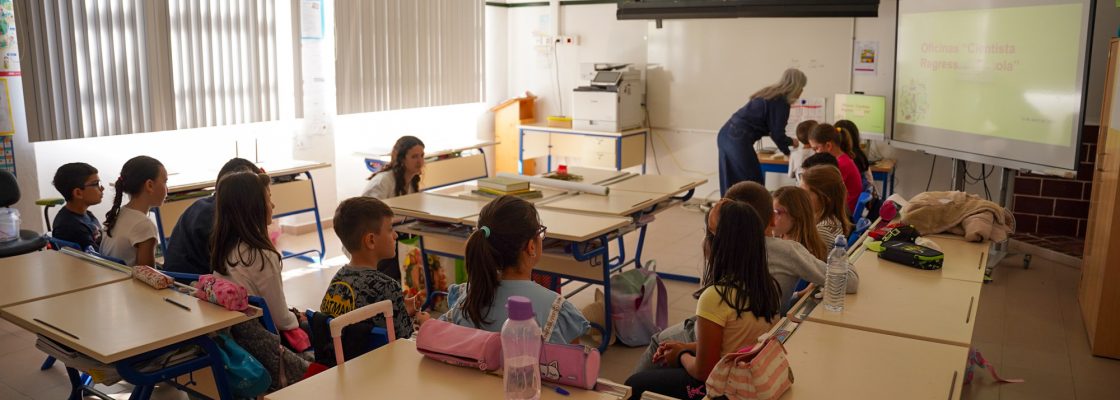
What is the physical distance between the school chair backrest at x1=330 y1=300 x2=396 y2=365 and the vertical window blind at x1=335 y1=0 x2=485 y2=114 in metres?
4.87

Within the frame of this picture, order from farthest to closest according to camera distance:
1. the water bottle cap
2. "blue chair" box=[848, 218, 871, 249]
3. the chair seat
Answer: the chair seat, "blue chair" box=[848, 218, 871, 249], the water bottle cap

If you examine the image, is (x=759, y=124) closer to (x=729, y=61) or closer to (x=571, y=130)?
(x=729, y=61)

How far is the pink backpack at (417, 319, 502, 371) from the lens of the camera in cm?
201

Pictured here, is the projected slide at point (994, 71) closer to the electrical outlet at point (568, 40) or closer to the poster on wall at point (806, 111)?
the poster on wall at point (806, 111)

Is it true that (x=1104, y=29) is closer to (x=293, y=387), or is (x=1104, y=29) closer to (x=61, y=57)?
(x=293, y=387)

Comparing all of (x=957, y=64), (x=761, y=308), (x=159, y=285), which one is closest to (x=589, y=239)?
(x=761, y=308)

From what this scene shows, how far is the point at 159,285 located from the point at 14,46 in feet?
9.74

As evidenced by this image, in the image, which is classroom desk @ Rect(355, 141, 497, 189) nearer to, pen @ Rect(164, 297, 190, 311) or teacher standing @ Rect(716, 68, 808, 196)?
teacher standing @ Rect(716, 68, 808, 196)

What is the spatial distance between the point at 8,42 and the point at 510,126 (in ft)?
15.2

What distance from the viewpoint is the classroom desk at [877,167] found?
6.47 meters

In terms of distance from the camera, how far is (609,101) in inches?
302

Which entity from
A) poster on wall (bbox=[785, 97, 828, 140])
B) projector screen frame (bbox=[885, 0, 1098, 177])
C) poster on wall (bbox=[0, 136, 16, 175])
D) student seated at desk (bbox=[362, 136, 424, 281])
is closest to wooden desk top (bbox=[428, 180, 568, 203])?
student seated at desk (bbox=[362, 136, 424, 281])

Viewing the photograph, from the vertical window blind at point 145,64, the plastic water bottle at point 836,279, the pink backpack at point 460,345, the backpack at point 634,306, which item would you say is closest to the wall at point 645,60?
the vertical window blind at point 145,64

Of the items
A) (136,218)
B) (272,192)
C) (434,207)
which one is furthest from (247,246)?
(272,192)
